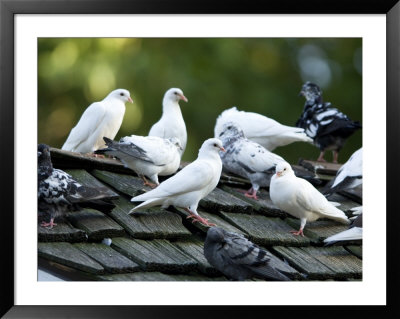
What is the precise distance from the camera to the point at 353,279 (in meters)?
4.29

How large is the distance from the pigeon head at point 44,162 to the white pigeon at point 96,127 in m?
1.35

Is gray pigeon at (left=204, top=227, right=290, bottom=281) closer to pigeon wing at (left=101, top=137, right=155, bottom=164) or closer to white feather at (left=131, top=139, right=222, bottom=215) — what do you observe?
white feather at (left=131, top=139, right=222, bottom=215)

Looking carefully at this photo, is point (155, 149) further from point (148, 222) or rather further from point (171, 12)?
point (171, 12)

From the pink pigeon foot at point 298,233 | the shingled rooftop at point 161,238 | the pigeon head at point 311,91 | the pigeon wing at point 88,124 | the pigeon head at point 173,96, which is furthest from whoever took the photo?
the pigeon head at point 311,91

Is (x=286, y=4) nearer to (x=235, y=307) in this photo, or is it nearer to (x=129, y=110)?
(x=235, y=307)

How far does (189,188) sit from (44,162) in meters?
0.89

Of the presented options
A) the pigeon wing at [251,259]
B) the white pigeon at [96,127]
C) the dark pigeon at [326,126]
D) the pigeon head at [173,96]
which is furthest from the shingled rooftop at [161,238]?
the dark pigeon at [326,126]

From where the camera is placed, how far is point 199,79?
8.12 meters

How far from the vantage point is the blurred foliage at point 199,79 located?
22.6ft

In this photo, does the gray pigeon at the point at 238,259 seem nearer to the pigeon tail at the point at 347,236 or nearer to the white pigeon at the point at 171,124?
the pigeon tail at the point at 347,236

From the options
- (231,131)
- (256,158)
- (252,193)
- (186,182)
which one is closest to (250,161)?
(256,158)

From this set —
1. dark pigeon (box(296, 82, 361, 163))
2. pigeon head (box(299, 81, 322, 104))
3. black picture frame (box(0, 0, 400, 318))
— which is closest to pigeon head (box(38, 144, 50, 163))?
black picture frame (box(0, 0, 400, 318))

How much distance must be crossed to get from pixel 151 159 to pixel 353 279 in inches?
61.2

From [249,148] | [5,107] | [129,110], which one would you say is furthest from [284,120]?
[5,107]
